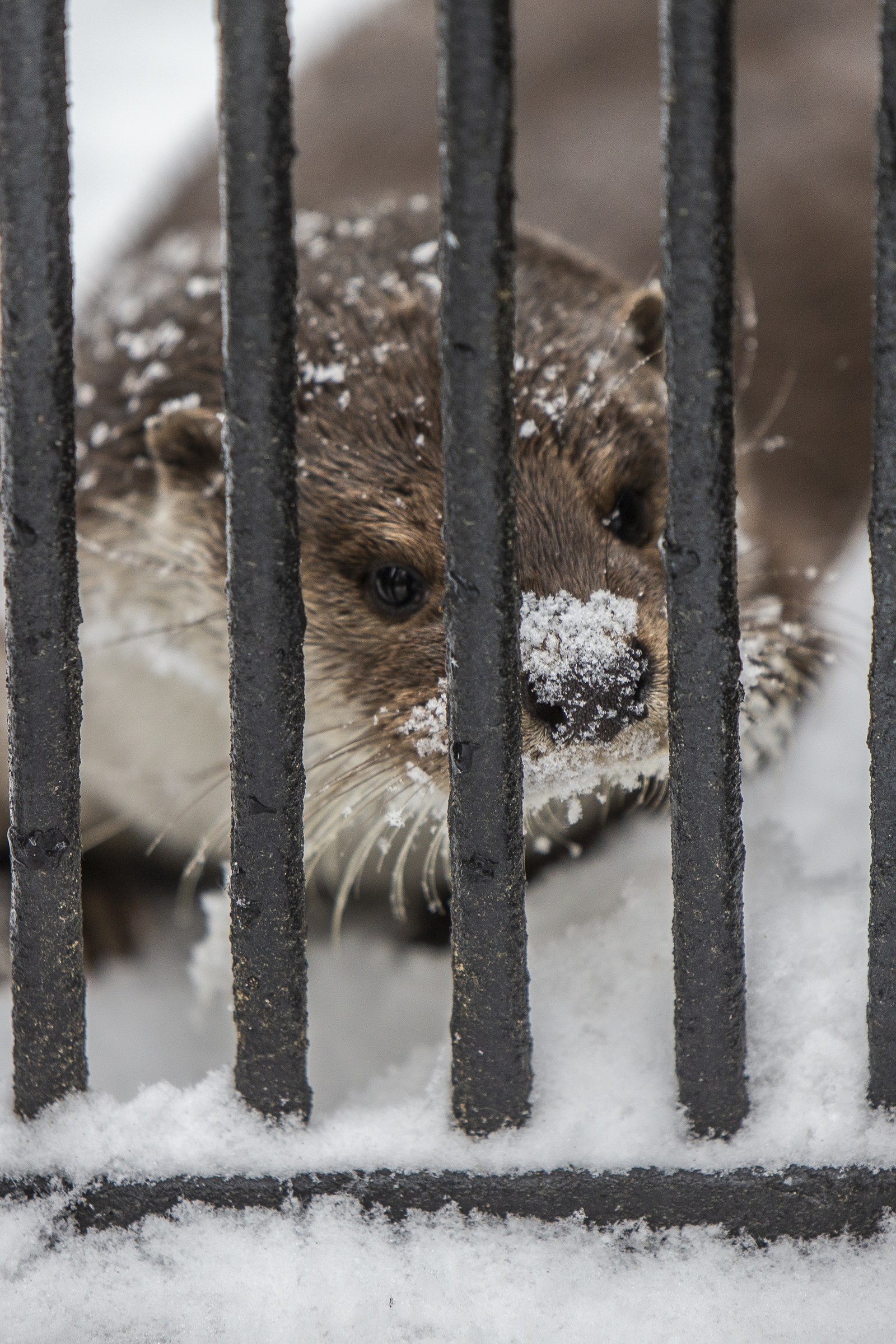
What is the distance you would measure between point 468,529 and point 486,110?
1.10ft

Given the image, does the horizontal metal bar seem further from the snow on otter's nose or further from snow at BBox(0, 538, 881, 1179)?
the snow on otter's nose

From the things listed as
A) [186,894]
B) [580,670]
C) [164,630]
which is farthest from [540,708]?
[186,894]

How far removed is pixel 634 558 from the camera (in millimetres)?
1551

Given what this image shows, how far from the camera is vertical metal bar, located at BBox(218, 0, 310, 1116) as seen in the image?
972mm

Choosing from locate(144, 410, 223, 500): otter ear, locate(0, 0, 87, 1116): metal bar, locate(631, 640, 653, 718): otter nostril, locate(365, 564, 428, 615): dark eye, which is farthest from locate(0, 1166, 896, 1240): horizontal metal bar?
locate(144, 410, 223, 500): otter ear

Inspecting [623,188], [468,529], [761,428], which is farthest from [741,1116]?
[623,188]

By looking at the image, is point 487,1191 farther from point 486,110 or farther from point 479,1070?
point 486,110

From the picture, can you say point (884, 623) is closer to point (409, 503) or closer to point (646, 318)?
point (409, 503)

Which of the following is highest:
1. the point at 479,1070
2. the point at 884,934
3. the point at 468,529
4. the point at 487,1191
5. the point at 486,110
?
the point at 486,110

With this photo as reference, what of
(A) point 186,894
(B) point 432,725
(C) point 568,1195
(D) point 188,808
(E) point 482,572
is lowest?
(C) point 568,1195

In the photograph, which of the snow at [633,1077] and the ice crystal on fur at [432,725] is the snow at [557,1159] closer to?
the snow at [633,1077]

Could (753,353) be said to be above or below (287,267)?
above

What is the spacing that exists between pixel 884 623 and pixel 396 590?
758 mm

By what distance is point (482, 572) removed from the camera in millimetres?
1035
